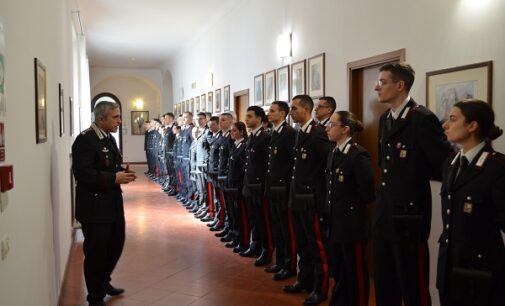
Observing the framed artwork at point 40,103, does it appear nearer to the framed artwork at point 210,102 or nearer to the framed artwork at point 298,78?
the framed artwork at point 298,78

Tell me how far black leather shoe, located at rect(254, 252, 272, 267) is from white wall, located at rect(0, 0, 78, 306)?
2051mm

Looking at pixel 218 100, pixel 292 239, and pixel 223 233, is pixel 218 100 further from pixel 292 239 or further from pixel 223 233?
pixel 292 239

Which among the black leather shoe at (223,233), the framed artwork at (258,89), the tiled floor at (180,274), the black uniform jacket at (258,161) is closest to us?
the tiled floor at (180,274)

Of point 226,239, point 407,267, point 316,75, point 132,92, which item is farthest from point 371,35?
point 132,92

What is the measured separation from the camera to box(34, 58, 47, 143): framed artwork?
118 inches

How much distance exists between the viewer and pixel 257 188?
507 cm

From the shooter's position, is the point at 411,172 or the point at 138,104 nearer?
the point at 411,172

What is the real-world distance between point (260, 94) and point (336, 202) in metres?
4.12

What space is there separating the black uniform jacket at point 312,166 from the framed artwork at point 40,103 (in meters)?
2.04

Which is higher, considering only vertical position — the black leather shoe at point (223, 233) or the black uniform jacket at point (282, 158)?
the black uniform jacket at point (282, 158)

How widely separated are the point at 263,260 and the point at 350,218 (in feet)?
6.91

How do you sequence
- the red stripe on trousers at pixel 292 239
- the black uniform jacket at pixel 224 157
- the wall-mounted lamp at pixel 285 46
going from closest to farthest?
the red stripe on trousers at pixel 292 239, the wall-mounted lamp at pixel 285 46, the black uniform jacket at pixel 224 157

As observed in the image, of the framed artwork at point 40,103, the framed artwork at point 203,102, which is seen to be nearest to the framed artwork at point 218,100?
the framed artwork at point 203,102

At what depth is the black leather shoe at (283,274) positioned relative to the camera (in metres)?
4.61
